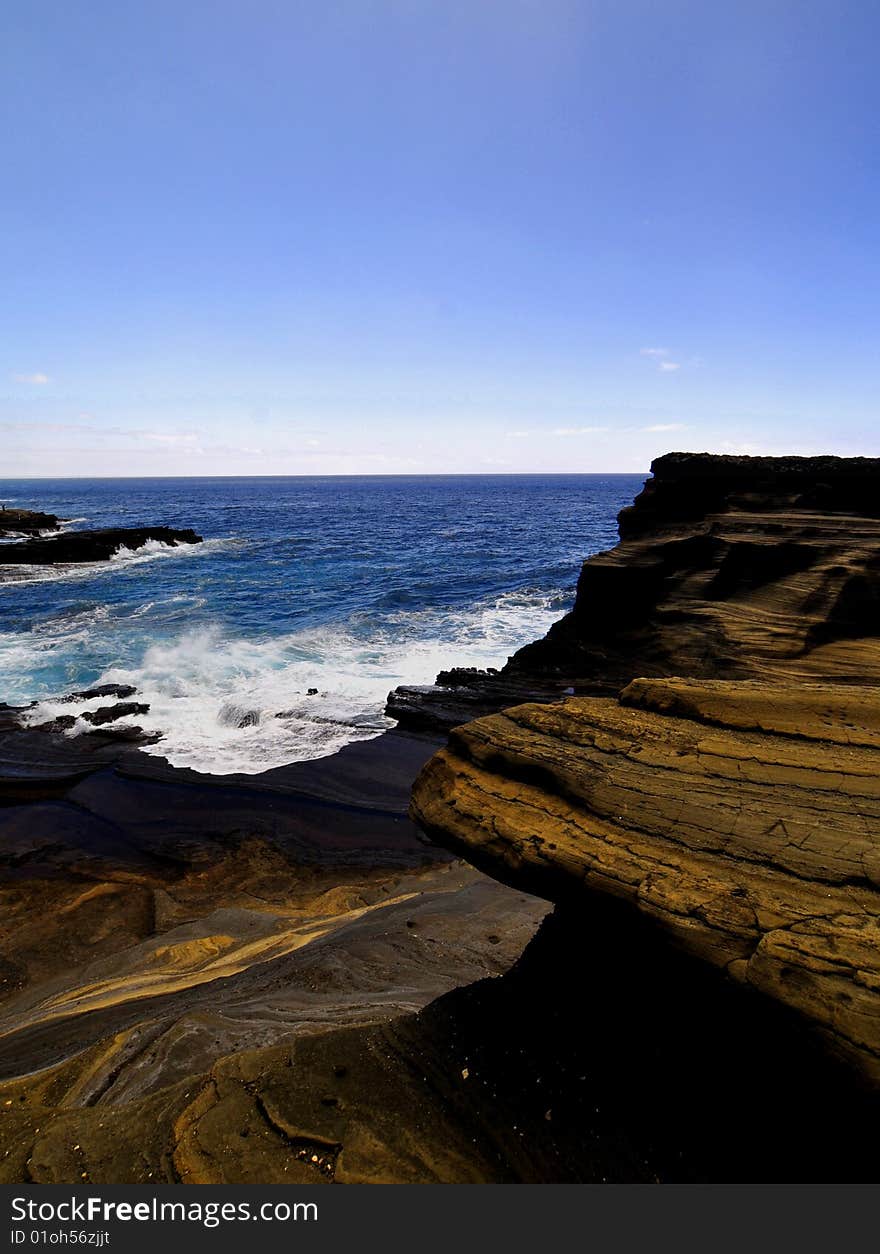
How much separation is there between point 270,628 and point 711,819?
23.2 m

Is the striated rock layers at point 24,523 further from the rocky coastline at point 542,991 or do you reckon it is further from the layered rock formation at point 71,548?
the rocky coastline at point 542,991

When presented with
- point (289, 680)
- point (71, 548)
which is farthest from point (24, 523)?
point (289, 680)

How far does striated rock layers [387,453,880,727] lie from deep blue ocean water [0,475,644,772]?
308cm

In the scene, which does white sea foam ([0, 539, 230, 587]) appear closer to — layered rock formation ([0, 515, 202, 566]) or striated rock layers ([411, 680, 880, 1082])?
layered rock formation ([0, 515, 202, 566])

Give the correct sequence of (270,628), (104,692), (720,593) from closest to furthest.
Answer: (720,593) < (104,692) < (270,628)

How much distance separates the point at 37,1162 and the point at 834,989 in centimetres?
467

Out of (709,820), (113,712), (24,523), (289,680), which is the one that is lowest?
(113,712)

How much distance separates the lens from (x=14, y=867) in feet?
33.0

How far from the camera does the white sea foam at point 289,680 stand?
14.6 meters

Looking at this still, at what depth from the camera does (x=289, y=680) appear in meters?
18.7

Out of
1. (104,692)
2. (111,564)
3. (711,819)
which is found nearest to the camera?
(711,819)

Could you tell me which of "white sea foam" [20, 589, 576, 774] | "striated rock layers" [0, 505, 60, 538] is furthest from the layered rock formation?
"white sea foam" [20, 589, 576, 774]

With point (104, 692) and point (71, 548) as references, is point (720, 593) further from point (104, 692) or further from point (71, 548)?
point (71, 548)


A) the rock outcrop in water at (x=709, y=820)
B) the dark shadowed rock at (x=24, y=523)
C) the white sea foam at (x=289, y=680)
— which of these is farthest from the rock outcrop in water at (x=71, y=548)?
the rock outcrop in water at (x=709, y=820)
